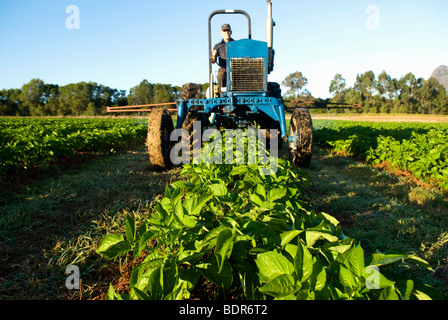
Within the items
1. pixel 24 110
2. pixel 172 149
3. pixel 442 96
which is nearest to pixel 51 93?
pixel 24 110

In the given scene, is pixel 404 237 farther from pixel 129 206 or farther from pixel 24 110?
pixel 24 110

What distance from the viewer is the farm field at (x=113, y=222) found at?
1655 millimetres

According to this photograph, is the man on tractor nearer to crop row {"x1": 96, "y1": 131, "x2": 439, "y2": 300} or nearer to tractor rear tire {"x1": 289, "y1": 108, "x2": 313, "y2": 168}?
tractor rear tire {"x1": 289, "y1": 108, "x2": 313, "y2": 168}

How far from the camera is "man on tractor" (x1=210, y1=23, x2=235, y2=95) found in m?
5.14

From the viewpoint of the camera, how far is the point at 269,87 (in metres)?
5.47

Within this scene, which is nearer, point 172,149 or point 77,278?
point 77,278

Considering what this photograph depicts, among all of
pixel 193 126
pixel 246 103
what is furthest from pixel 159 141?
pixel 246 103

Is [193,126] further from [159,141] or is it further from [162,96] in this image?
[162,96]

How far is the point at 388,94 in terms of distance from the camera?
69.6m


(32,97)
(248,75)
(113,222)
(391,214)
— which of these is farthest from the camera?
(32,97)

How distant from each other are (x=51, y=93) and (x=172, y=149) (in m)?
75.9

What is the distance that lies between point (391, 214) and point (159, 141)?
3390 mm

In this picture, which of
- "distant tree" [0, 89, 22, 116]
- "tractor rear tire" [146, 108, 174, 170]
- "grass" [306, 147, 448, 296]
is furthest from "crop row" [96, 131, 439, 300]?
"distant tree" [0, 89, 22, 116]
